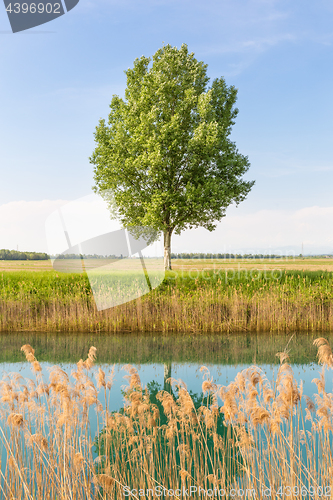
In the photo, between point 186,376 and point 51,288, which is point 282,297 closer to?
point 186,376

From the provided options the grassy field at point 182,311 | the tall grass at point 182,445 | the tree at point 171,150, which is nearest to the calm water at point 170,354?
the grassy field at point 182,311

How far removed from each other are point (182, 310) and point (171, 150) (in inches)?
543

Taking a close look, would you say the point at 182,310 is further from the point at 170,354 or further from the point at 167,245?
the point at 167,245

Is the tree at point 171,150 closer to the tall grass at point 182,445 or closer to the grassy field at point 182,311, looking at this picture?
the grassy field at point 182,311

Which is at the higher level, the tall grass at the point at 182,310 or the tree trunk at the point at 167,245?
the tree trunk at the point at 167,245

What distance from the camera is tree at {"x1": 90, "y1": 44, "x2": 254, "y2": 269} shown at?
73.7 feet

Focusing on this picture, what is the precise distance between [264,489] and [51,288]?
11.4m

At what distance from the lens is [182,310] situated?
11906 millimetres

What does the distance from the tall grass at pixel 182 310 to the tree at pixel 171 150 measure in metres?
9.95

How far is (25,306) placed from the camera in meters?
12.6

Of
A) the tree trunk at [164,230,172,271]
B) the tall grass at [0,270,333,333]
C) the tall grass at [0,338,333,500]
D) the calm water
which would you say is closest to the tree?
the tree trunk at [164,230,172,271]

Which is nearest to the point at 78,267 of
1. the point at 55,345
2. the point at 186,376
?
the point at 55,345

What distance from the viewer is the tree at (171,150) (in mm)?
22469

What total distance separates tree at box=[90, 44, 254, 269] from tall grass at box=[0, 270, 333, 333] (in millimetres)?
9954
